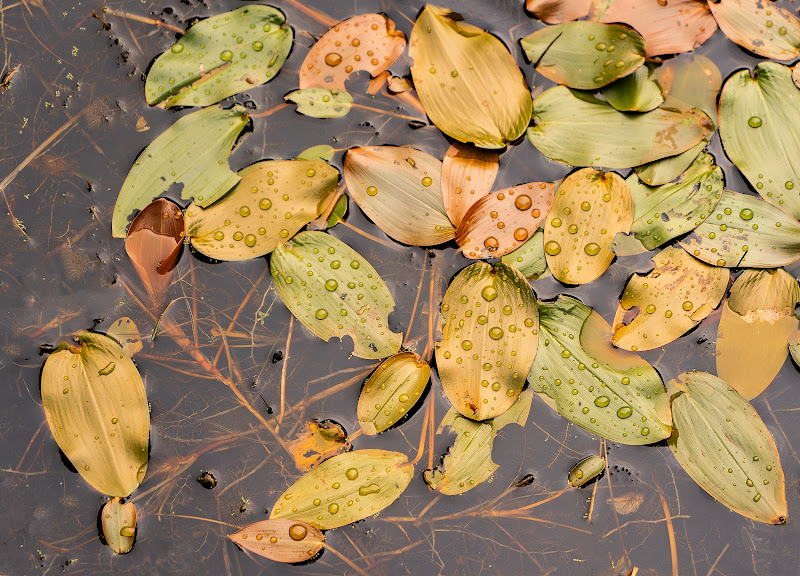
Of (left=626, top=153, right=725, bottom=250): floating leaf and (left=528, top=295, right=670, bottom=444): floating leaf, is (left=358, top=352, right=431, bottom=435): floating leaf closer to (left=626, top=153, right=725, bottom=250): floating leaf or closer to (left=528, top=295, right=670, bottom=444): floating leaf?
(left=528, top=295, right=670, bottom=444): floating leaf

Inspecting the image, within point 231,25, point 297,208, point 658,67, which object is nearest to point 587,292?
point 658,67

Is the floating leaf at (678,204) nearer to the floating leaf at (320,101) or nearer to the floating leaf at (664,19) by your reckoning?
the floating leaf at (664,19)

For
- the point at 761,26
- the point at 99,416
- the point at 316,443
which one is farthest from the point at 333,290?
the point at 761,26

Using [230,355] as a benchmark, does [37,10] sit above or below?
above

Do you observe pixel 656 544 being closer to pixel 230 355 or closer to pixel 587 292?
pixel 587 292

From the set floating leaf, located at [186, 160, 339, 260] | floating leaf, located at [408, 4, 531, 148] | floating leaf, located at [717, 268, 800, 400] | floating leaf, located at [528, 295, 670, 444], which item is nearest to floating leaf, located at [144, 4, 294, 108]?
floating leaf, located at [186, 160, 339, 260]

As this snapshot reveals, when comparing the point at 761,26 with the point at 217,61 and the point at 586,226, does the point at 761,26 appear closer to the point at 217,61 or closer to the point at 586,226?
the point at 586,226
